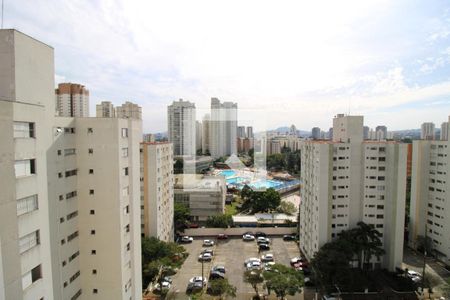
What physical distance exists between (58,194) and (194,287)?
7.36m

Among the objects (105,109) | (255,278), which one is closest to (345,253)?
(255,278)

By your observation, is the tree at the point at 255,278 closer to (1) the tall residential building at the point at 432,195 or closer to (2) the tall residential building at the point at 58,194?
(2) the tall residential building at the point at 58,194

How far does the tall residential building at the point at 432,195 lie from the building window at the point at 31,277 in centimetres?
1752

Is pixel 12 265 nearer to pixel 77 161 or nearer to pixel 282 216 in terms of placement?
pixel 77 161

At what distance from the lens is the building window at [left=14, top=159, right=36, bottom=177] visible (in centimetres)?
421

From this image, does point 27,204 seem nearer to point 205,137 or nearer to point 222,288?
point 222,288

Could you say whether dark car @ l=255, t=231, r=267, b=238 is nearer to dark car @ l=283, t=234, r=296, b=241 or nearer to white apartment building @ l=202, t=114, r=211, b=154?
dark car @ l=283, t=234, r=296, b=241

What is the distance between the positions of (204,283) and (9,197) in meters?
9.73

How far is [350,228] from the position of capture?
13109 mm

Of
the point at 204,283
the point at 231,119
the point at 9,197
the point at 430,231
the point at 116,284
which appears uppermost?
the point at 231,119

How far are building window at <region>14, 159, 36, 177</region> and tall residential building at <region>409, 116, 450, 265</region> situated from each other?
17.7 metres

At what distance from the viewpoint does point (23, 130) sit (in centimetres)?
445

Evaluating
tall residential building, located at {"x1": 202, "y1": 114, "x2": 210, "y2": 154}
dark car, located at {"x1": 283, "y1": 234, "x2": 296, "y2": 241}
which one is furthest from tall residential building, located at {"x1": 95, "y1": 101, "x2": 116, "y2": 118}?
tall residential building, located at {"x1": 202, "y1": 114, "x2": 210, "y2": 154}

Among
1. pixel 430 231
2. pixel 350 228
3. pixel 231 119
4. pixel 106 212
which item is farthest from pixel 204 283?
pixel 231 119
